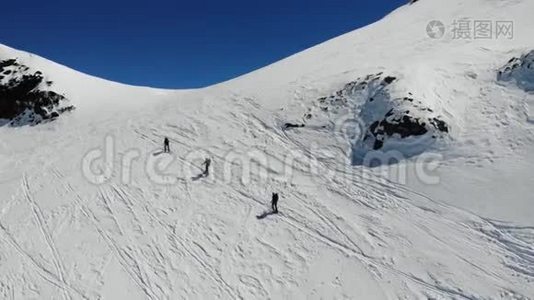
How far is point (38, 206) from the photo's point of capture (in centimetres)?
2227

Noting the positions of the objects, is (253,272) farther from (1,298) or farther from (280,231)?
(1,298)

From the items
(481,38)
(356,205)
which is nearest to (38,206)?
(356,205)

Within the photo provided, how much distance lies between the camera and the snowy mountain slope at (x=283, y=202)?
15930 mm

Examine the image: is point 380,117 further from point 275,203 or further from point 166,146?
point 166,146

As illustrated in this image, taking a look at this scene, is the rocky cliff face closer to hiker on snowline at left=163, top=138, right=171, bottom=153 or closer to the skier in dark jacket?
hiker on snowline at left=163, top=138, right=171, bottom=153

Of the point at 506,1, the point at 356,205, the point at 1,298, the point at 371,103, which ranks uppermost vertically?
the point at 506,1

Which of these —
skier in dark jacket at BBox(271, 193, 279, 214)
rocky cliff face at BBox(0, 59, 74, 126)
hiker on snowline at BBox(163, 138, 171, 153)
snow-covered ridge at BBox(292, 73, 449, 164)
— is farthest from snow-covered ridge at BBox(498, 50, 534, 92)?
rocky cliff face at BBox(0, 59, 74, 126)

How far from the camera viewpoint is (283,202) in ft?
68.1

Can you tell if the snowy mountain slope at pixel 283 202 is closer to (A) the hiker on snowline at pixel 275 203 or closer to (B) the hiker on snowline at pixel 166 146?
(A) the hiker on snowline at pixel 275 203

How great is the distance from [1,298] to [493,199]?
20.1m

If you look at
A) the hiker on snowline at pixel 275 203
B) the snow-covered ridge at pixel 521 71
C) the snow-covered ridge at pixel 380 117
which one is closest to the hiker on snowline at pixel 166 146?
the snow-covered ridge at pixel 380 117

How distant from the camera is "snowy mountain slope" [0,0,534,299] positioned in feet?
52.3

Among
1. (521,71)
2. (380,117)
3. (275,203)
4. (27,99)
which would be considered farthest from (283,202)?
(27,99)

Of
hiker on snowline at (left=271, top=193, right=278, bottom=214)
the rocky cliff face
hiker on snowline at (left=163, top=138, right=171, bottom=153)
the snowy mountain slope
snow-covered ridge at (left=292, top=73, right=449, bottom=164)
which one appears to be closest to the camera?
the snowy mountain slope
